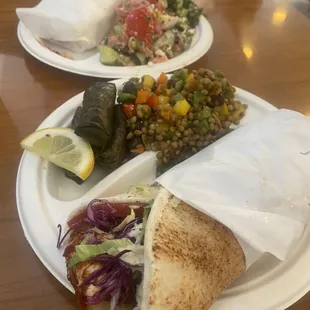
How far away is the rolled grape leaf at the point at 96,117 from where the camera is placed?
6.00ft

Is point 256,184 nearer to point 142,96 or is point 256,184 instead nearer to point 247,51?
point 142,96

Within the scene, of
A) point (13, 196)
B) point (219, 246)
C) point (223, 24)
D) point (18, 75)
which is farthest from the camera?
point (223, 24)

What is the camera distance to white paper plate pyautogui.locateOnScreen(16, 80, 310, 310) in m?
1.40

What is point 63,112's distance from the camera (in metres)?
2.07

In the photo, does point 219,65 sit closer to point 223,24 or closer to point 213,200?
point 223,24

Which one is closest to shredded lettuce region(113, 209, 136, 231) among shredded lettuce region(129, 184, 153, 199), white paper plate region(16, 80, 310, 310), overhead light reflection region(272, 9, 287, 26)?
shredded lettuce region(129, 184, 153, 199)

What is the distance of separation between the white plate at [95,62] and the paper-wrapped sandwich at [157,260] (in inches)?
45.9

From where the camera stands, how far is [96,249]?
1.34 meters

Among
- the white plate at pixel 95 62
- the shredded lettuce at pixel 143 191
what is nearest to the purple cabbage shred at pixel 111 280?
the shredded lettuce at pixel 143 191

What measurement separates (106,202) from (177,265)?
0.40 meters

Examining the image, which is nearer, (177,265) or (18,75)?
(177,265)

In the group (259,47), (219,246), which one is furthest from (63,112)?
(259,47)

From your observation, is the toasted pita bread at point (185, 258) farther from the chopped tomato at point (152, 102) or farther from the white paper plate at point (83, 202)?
the chopped tomato at point (152, 102)

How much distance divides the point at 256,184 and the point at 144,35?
151 centimetres
